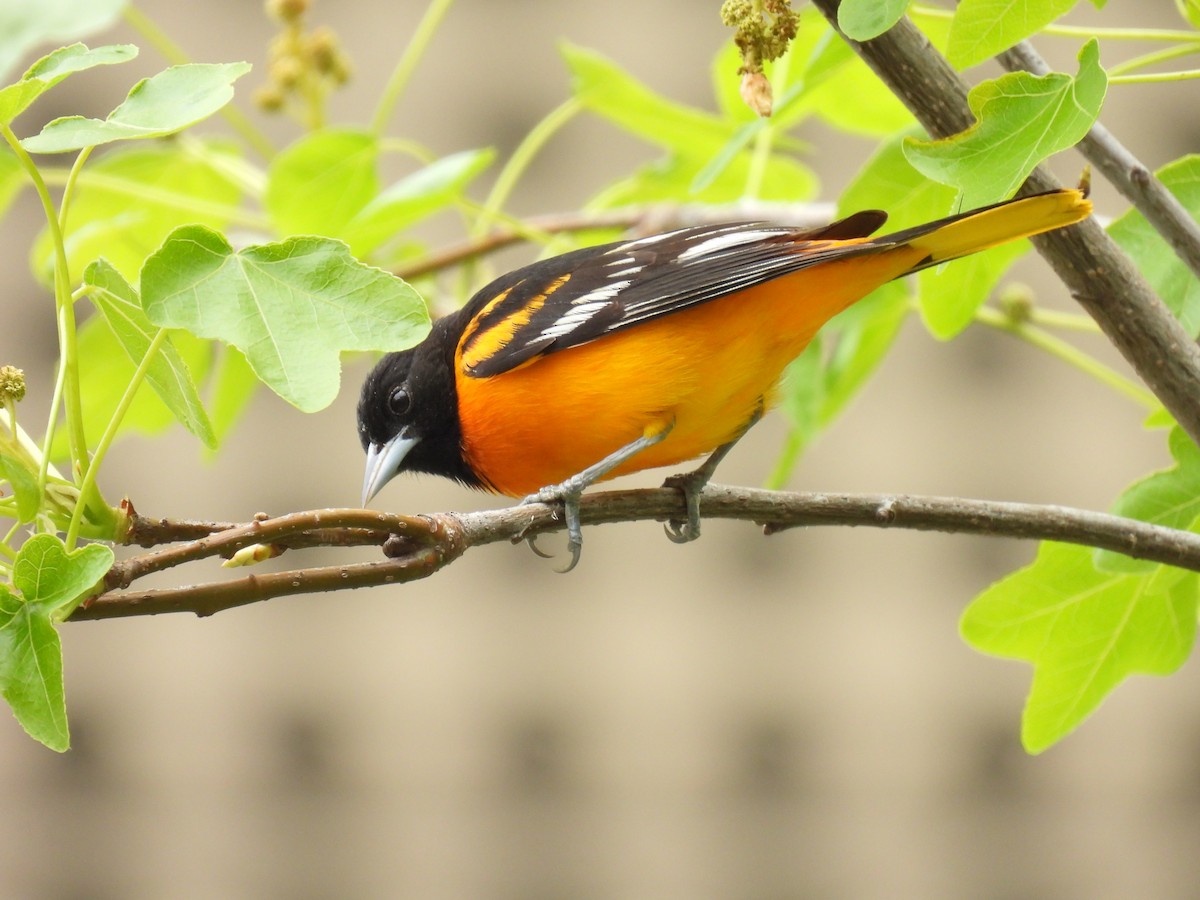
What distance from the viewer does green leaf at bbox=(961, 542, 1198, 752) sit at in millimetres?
1666

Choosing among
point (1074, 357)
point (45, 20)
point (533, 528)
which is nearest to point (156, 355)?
point (45, 20)

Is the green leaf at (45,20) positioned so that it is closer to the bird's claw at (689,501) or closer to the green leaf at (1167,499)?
the bird's claw at (689,501)

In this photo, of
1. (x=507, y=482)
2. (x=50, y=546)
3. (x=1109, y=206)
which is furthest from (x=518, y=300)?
(x=1109, y=206)

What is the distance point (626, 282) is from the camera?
220 centimetres

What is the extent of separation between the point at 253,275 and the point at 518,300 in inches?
44.9

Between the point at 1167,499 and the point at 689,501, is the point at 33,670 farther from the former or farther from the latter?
the point at 1167,499

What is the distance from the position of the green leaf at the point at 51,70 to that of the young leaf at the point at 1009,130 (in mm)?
711

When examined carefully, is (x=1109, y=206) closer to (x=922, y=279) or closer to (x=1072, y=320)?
(x=1072, y=320)

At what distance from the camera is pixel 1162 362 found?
1.40 metres

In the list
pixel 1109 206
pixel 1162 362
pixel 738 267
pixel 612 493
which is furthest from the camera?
pixel 1109 206

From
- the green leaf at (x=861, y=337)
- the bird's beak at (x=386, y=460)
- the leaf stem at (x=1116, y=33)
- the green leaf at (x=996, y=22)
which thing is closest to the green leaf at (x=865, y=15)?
the green leaf at (x=996, y=22)

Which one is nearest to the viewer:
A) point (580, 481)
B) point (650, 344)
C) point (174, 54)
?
point (580, 481)

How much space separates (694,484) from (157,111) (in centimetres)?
95

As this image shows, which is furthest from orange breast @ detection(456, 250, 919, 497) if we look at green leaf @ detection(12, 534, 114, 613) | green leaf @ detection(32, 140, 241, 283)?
green leaf @ detection(12, 534, 114, 613)
